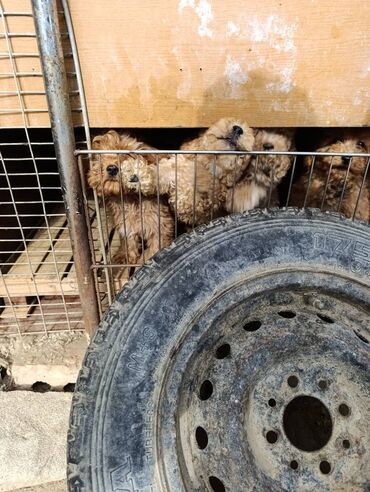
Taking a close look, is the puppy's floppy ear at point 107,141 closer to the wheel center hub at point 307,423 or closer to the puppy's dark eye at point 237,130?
the puppy's dark eye at point 237,130

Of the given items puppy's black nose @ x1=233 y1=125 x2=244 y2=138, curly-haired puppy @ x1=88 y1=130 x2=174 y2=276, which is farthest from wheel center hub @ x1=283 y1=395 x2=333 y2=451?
puppy's black nose @ x1=233 y1=125 x2=244 y2=138

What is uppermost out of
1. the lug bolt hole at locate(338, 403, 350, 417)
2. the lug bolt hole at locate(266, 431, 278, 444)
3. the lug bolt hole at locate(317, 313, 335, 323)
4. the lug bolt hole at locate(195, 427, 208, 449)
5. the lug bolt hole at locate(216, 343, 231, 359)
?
the lug bolt hole at locate(317, 313, 335, 323)

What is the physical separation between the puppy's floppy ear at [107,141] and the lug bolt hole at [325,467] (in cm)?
165

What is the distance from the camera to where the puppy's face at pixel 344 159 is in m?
2.14

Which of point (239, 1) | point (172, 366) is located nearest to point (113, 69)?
point (239, 1)

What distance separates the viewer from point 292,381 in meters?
1.38

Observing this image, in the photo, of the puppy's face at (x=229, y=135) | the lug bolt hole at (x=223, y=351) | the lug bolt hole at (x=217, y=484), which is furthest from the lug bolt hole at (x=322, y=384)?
the puppy's face at (x=229, y=135)

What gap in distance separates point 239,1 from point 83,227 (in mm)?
1118

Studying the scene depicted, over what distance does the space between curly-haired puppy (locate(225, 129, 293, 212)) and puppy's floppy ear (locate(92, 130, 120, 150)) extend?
25.9 inches

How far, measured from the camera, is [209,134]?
191 cm

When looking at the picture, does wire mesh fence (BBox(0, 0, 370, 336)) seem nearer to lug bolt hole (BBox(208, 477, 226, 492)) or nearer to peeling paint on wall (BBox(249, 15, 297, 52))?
peeling paint on wall (BBox(249, 15, 297, 52))

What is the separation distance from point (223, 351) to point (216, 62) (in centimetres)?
117

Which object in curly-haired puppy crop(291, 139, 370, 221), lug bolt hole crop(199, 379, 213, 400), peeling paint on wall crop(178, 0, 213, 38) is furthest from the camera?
curly-haired puppy crop(291, 139, 370, 221)

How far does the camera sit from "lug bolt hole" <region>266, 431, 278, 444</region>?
52.1 inches
